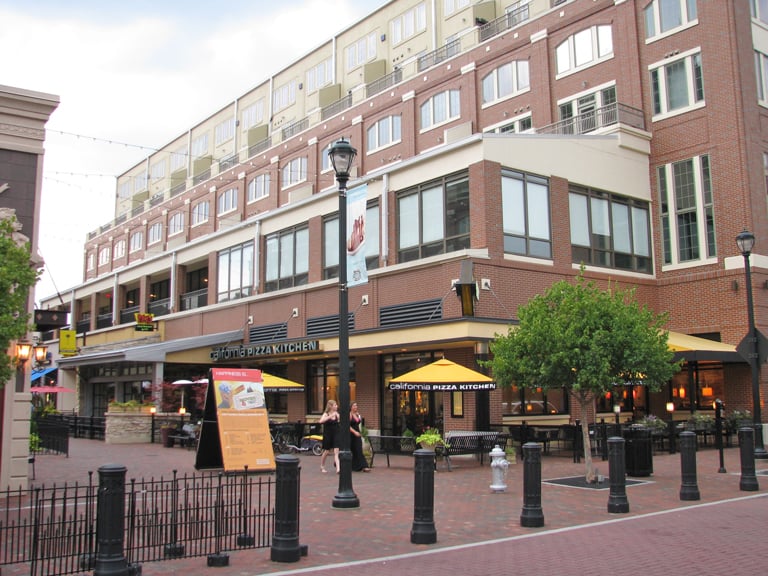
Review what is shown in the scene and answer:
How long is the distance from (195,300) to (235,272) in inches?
184

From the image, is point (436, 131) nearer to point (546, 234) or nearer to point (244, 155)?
point (546, 234)

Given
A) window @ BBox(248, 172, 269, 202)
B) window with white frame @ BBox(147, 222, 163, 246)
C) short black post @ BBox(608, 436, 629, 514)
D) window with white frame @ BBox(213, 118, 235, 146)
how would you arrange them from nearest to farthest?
1. short black post @ BBox(608, 436, 629, 514)
2. window @ BBox(248, 172, 269, 202)
3. window with white frame @ BBox(213, 118, 235, 146)
4. window with white frame @ BBox(147, 222, 163, 246)

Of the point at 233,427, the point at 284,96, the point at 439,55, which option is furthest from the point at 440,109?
the point at 233,427

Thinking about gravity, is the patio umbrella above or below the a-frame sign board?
above

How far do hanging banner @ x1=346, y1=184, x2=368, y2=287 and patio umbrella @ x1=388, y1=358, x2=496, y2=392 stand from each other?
6404 millimetres

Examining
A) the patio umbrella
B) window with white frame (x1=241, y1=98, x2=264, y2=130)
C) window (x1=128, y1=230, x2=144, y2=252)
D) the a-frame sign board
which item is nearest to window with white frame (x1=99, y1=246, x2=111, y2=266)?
window (x1=128, y1=230, x2=144, y2=252)

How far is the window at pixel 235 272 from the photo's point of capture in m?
31.9

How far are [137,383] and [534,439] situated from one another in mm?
23729

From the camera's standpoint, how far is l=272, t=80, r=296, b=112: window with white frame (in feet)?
168

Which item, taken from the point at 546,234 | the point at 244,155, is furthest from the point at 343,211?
the point at 244,155

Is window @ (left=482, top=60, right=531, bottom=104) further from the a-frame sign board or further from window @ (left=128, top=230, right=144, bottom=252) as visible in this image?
window @ (left=128, top=230, right=144, bottom=252)

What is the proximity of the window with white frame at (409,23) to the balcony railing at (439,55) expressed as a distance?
2.57 meters

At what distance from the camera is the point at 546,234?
77.2 ft

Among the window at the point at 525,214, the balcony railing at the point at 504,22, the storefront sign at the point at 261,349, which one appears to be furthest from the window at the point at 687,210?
the storefront sign at the point at 261,349
